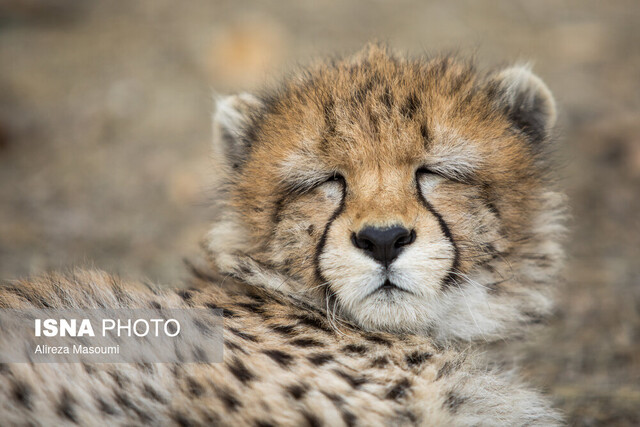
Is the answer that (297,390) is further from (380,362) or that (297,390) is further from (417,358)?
(417,358)

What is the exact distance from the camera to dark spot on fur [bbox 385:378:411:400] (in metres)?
2.41

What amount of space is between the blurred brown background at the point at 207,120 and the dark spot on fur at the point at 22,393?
193 centimetres

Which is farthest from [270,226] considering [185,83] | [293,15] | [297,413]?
[293,15]

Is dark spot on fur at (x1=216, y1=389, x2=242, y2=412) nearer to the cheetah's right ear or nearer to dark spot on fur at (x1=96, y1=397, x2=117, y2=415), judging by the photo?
dark spot on fur at (x1=96, y1=397, x2=117, y2=415)

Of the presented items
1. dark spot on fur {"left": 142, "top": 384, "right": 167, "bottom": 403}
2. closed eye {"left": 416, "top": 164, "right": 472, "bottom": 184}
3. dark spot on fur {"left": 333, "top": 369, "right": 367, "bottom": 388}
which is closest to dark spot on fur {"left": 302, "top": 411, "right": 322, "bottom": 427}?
dark spot on fur {"left": 333, "top": 369, "right": 367, "bottom": 388}

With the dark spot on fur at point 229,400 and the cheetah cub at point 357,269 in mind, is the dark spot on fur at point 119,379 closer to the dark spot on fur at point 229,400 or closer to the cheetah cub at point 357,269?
the cheetah cub at point 357,269

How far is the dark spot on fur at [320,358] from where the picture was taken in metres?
2.48

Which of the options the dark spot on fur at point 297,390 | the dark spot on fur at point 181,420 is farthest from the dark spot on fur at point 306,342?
the dark spot on fur at point 181,420

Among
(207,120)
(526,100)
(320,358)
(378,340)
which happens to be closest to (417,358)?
(378,340)

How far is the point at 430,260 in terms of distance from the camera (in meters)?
2.60

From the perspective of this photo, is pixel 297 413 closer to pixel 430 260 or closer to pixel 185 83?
pixel 430 260

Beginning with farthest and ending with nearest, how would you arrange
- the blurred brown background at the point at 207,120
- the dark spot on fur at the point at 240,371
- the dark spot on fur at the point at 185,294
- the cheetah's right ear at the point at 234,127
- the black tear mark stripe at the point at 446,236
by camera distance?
the blurred brown background at the point at 207,120, the cheetah's right ear at the point at 234,127, the dark spot on fur at the point at 185,294, the black tear mark stripe at the point at 446,236, the dark spot on fur at the point at 240,371

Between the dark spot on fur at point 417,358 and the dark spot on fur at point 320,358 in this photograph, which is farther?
the dark spot on fur at point 417,358

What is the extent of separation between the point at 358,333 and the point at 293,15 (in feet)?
22.9
